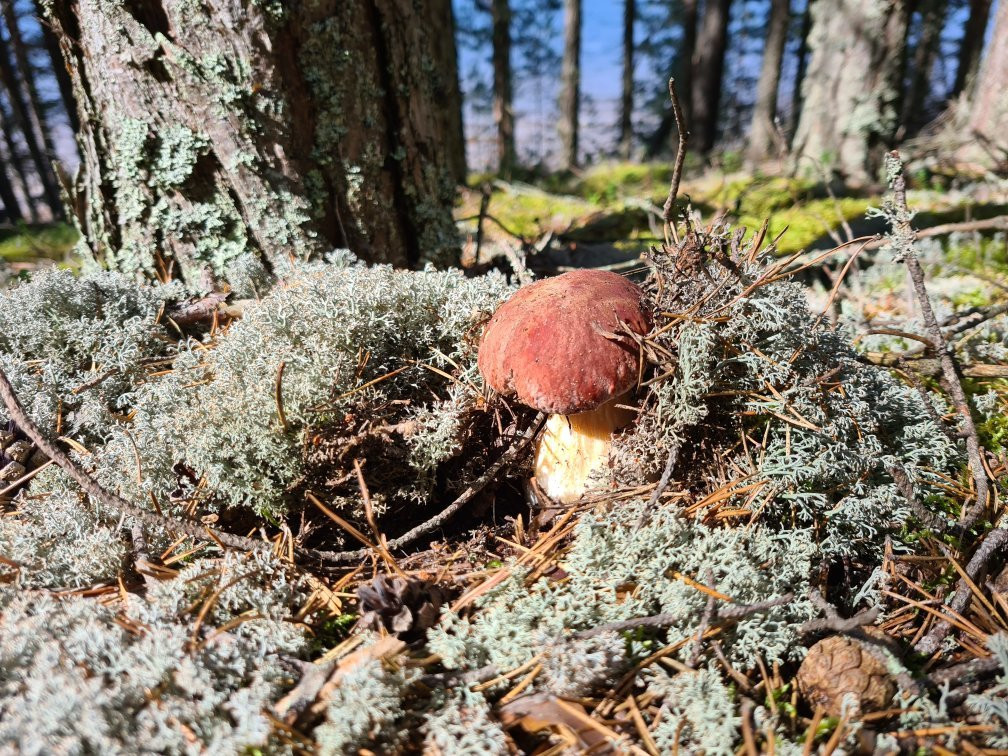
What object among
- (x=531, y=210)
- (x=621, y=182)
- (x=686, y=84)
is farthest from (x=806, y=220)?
(x=686, y=84)

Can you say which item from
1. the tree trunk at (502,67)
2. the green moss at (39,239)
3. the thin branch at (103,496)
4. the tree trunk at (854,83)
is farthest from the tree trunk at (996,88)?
the green moss at (39,239)

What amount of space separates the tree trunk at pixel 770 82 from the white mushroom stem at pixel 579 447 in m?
9.28

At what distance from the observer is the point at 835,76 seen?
5625 mm

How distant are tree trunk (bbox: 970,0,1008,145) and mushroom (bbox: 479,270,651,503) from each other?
477 centimetres

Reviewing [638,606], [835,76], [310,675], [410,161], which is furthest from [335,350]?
[835,76]

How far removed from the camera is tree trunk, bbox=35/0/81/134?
7.54 ft

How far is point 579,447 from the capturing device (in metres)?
1.75

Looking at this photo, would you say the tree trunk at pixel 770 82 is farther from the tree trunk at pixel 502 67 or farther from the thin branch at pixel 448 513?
the thin branch at pixel 448 513

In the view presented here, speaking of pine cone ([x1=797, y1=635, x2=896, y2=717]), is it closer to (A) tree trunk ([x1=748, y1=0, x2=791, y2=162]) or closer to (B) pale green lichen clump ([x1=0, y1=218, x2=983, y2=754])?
(B) pale green lichen clump ([x1=0, y1=218, x2=983, y2=754])

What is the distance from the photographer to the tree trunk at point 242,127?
7.04ft

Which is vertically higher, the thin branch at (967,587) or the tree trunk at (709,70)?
the tree trunk at (709,70)

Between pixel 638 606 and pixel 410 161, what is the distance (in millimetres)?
2094

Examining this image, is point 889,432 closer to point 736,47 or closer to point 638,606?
point 638,606

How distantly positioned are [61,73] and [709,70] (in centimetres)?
1216
